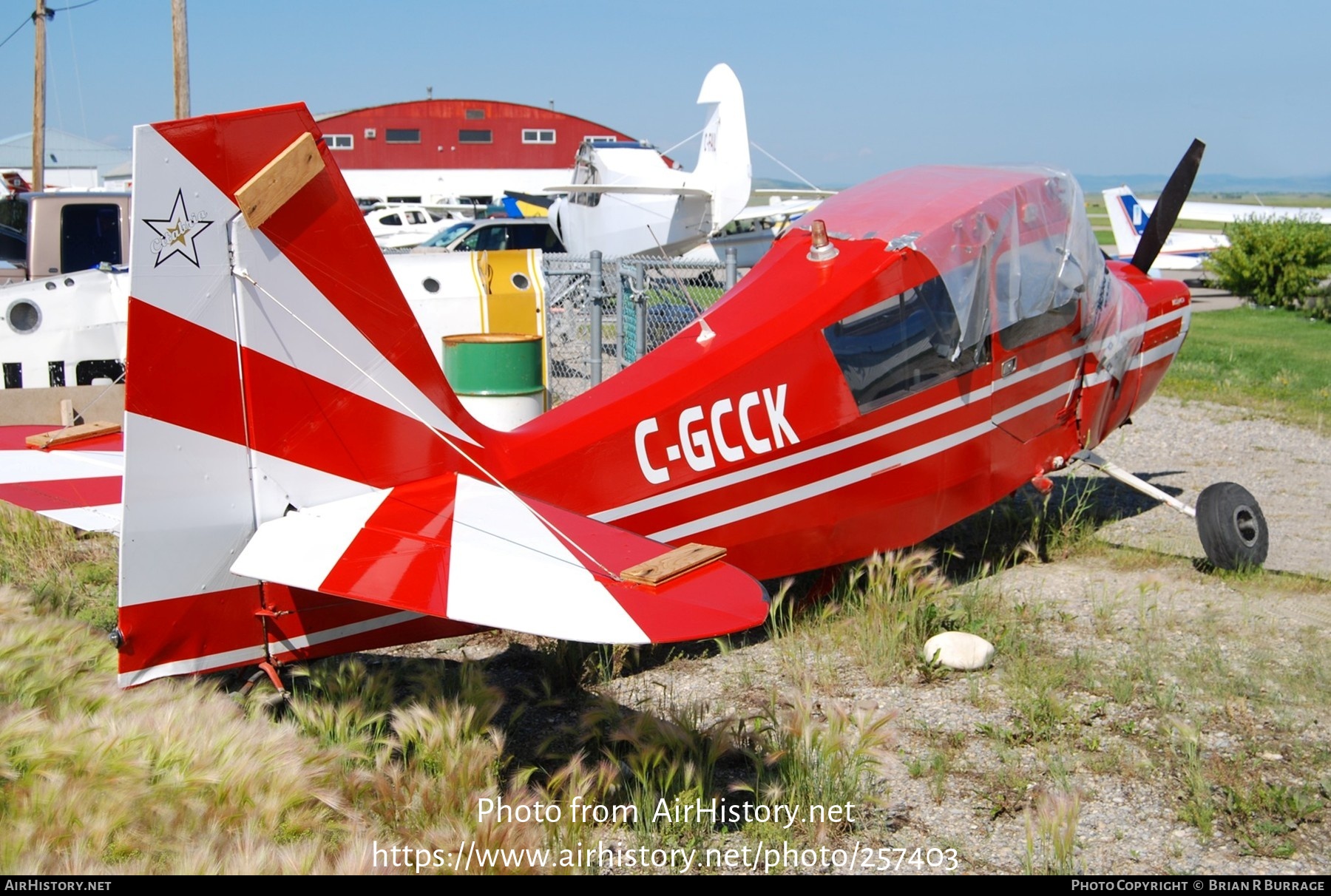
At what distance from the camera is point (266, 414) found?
356cm

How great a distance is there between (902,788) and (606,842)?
112cm

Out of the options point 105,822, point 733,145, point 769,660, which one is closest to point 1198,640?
point 769,660

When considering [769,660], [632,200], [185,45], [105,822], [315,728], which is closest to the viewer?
[105,822]

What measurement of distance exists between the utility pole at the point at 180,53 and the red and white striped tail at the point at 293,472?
11054 millimetres

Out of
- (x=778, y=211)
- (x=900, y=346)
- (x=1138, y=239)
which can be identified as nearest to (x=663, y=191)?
(x=778, y=211)

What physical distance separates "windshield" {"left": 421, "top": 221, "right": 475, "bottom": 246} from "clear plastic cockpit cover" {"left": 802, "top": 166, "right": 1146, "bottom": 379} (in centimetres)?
2031

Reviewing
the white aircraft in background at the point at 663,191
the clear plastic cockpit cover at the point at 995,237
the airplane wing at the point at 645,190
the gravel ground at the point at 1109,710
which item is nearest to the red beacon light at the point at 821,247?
the clear plastic cockpit cover at the point at 995,237

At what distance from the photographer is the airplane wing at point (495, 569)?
2.92 meters

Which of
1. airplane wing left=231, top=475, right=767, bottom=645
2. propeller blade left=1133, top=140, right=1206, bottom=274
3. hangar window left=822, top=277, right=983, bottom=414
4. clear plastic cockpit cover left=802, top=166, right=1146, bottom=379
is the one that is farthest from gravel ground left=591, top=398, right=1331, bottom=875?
propeller blade left=1133, top=140, right=1206, bottom=274

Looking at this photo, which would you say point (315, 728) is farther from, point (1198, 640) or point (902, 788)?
point (1198, 640)

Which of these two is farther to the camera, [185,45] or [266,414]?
[185,45]

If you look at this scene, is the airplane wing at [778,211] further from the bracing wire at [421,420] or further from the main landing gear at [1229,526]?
the bracing wire at [421,420]

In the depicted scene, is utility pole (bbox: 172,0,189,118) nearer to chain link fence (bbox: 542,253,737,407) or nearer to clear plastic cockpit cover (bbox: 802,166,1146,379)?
chain link fence (bbox: 542,253,737,407)

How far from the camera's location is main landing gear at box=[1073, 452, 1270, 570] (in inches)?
249
